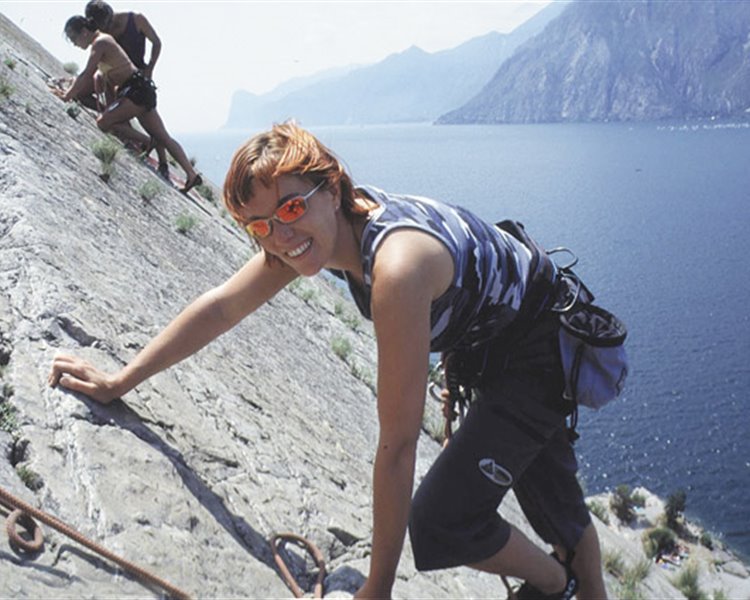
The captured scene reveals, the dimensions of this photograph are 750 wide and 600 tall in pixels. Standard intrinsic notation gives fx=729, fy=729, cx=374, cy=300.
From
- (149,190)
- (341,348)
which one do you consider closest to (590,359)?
(341,348)

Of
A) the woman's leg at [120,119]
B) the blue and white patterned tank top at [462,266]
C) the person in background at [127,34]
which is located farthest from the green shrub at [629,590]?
the woman's leg at [120,119]

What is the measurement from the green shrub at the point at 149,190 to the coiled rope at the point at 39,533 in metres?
5.82

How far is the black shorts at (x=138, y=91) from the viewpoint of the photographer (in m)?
10.3

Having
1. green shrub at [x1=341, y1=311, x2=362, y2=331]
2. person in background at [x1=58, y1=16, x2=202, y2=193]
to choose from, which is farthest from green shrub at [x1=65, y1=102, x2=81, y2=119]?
green shrub at [x1=341, y1=311, x2=362, y2=331]

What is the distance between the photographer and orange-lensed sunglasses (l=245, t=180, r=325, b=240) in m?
2.70

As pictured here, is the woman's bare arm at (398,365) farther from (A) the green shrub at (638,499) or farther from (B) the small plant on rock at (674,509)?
(A) the green shrub at (638,499)

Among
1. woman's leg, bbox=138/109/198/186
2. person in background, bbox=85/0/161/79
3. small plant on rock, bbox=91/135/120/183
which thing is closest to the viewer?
small plant on rock, bbox=91/135/120/183

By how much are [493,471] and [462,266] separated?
1.04 meters

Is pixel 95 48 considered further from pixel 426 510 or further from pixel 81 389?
pixel 426 510

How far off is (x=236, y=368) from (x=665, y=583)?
7.01m

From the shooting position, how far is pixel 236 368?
5309mm

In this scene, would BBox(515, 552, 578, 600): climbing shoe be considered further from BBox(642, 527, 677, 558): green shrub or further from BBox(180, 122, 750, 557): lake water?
BBox(642, 527, 677, 558): green shrub

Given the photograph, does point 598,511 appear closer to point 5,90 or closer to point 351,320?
point 351,320

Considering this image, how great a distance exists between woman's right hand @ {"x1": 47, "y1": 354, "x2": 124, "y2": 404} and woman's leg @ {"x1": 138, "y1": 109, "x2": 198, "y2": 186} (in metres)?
7.28
